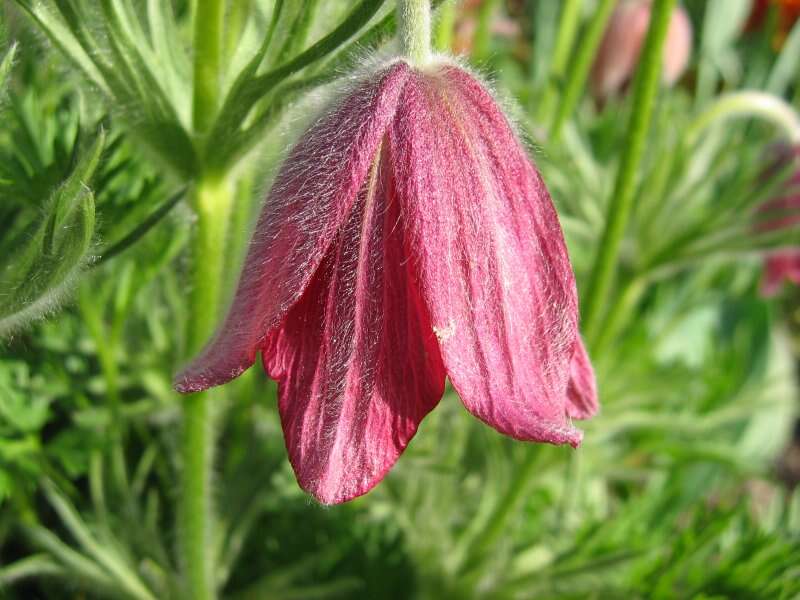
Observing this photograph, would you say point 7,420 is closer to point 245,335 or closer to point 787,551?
point 245,335

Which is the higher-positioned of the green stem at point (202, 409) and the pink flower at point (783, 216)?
the green stem at point (202, 409)

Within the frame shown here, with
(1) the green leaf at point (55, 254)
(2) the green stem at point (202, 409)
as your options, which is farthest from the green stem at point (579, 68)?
(1) the green leaf at point (55, 254)

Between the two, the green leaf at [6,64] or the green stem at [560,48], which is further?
the green stem at [560,48]

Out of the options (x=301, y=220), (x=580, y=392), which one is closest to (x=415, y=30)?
(x=301, y=220)

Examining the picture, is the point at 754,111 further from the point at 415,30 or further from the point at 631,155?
the point at 415,30

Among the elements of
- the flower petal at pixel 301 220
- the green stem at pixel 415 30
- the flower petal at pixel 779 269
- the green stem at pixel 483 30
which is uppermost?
the green stem at pixel 415 30

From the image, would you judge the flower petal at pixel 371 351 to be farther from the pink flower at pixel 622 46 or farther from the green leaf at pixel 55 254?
the pink flower at pixel 622 46

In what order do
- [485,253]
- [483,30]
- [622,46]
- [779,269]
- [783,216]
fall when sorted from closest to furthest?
[485,253] < [783,216] < [483,30] < [779,269] < [622,46]

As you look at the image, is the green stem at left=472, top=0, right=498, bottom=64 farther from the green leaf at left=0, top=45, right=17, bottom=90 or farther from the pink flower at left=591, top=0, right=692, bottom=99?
the green leaf at left=0, top=45, right=17, bottom=90
